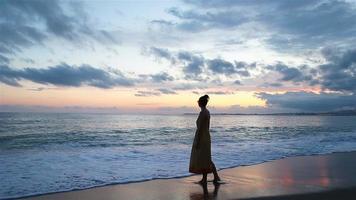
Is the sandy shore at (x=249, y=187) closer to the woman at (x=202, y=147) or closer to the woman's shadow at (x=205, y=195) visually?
the woman's shadow at (x=205, y=195)

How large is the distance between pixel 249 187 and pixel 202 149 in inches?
48.5

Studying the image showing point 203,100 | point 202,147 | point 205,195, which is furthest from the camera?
point 202,147

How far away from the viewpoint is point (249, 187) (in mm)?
7836

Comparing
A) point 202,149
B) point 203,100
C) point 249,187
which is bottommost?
point 249,187

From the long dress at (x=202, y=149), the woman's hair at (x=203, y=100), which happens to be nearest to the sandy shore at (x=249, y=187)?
the long dress at (x=202, y=149)

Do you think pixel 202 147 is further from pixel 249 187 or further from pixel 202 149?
pixel 249 187

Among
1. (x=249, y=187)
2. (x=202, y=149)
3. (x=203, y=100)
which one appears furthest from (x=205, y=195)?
(x=203, y=100)

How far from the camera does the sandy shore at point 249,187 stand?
702 centimetres

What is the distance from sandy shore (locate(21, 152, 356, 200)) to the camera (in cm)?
702

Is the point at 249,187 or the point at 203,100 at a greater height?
the point at 203,100

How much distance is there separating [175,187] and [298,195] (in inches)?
95.5

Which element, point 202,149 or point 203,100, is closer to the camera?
point 203,100

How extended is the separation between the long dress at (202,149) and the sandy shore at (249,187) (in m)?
0.38

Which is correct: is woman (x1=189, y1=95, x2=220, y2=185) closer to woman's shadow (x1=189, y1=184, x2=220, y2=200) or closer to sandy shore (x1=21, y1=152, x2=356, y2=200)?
sandy shore (x1=21, y1=152, x2=356, y2=200)
